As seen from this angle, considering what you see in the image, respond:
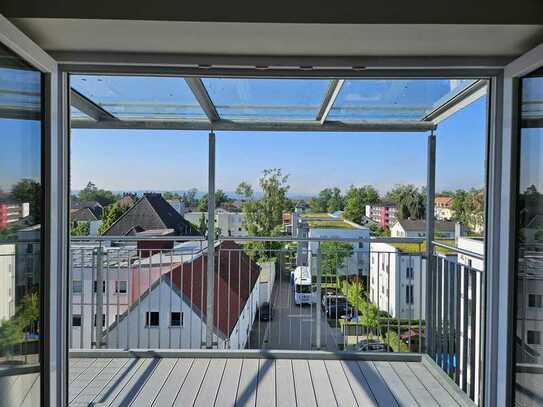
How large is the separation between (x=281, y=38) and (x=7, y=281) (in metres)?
1.58

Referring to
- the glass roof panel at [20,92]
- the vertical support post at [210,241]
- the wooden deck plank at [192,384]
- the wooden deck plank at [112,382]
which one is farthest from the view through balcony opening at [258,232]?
the glass roof panel at [20,92]

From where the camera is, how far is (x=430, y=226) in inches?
136

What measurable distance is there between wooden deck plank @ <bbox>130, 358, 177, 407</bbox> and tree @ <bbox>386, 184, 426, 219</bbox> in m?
2.52

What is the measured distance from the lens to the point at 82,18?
63.1 inches

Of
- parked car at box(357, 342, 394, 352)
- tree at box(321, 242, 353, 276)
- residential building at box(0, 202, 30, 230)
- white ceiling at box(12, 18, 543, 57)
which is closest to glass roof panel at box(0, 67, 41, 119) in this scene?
white ceiling at box(12, 18, 543, 57)

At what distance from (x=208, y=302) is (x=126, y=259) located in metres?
1.05

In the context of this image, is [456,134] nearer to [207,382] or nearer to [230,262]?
[230,262]

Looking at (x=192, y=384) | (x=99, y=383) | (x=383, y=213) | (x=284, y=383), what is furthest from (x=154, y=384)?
(x=383, y=213)

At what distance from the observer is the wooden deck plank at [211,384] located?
2.69 meters

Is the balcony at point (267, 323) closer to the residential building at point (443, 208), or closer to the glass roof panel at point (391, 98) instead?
the residential building at point (443, 208)

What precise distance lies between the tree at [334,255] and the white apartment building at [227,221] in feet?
2.64

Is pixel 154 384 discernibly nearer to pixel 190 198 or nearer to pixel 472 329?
pixel 190 198

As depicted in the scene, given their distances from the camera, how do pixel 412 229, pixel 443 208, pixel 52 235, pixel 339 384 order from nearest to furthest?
pixel 52 235 < pixel 339 384 < pixel 443 208 < pixel 412 229

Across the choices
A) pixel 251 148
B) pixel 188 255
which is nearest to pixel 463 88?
pixel 251 148
